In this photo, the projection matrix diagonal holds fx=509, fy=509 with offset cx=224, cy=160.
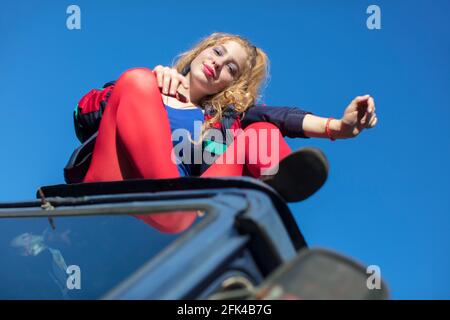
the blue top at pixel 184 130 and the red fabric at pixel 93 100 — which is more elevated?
the red fabric at pixel 93 100

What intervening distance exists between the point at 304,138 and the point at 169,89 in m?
0.51

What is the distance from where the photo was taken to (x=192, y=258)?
76 centimetres

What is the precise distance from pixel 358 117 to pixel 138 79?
656mm

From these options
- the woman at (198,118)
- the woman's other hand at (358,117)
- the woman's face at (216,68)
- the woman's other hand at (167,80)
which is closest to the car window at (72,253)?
the woman at (198,118)

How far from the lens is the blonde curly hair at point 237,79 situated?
1.89 metres

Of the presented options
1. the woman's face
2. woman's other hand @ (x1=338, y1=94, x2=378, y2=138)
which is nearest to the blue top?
the woman's face

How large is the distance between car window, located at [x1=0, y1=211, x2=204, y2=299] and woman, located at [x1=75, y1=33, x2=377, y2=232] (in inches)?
2.3

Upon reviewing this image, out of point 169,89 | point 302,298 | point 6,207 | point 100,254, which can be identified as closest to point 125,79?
point 169,89

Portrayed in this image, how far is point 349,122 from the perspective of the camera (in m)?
1.56

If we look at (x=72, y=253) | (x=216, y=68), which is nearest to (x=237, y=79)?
(x=216, y=68)

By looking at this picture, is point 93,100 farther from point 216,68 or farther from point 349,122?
point 349,122

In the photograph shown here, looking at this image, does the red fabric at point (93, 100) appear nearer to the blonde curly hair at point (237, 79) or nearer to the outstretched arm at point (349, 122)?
the blonde curly hair at point (237, 79)

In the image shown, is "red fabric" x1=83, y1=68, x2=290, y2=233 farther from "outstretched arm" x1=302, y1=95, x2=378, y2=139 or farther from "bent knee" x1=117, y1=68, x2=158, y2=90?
"outstretched arm" x1=302, y1=95, x2=378, y2=139

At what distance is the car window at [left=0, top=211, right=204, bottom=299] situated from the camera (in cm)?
97
